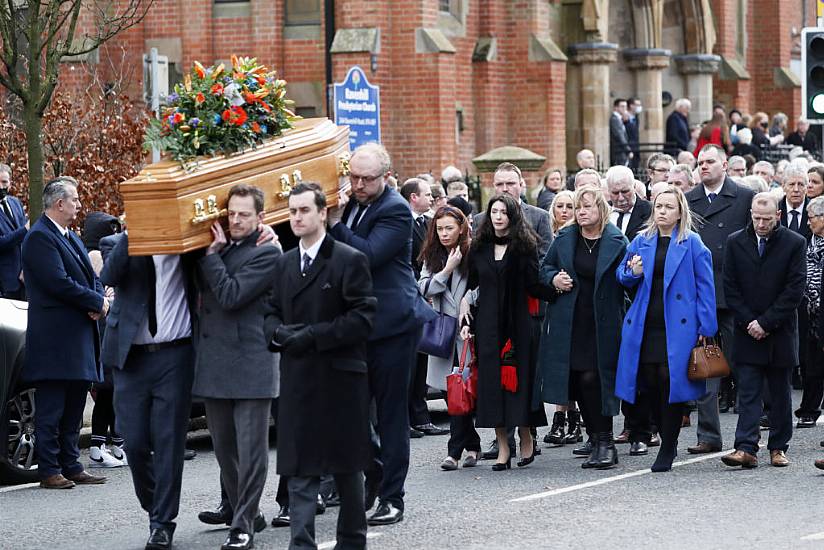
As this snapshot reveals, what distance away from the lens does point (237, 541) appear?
9.30 m

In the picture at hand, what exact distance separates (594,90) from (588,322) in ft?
66.1

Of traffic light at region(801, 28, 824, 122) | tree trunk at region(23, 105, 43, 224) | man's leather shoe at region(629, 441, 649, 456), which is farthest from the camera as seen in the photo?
traffic light at region(801, 28, 824, 122)

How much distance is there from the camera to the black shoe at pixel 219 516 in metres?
10.1

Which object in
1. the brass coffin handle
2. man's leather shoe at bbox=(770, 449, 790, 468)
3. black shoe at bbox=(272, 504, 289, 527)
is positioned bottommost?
man's leather shoe at bbox=(770, 449, 790, 468)

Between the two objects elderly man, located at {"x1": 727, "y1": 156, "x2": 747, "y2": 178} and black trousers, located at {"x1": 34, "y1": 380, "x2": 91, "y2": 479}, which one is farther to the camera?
elderly man, located at {"x1": 727, "y1": 156, "x2": 747, "y2": 178}

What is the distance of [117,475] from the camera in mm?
12641

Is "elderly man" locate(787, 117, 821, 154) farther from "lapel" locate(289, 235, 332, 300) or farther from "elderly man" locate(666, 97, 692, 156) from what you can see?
"lapel" locate(289, 235, 332, 300)

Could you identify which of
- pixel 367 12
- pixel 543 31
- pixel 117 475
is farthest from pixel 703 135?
pixel 117 475

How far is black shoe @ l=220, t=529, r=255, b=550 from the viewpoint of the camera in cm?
929

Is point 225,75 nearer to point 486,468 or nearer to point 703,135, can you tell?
point 486,468

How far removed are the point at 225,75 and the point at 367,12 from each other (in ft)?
54.8

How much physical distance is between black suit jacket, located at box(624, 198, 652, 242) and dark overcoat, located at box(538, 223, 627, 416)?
1.64 metres

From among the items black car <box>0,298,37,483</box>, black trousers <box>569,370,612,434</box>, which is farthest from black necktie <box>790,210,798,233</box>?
black car <box>0,298,37,483</box>

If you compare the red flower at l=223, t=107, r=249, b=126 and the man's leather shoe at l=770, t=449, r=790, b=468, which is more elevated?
Answer: the red flower at l=223, t=107, r=249, b=126
